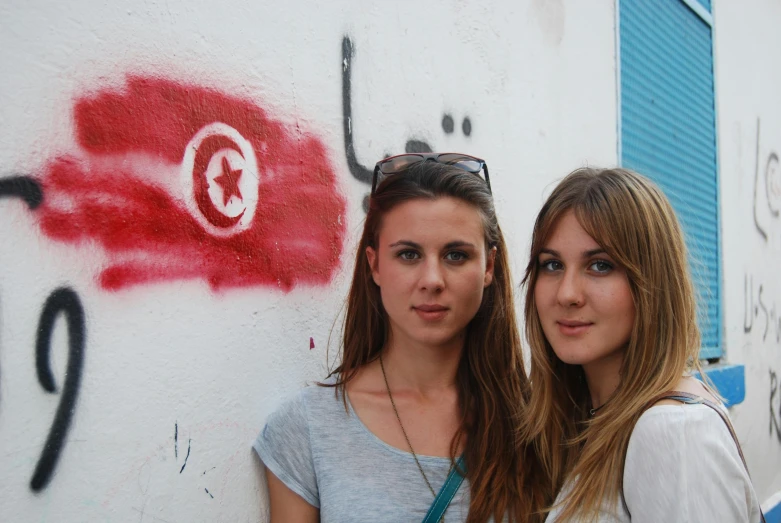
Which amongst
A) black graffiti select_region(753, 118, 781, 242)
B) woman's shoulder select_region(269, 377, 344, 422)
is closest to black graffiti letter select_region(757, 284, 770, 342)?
black graffiti select_region(753, 118, 781, 242)

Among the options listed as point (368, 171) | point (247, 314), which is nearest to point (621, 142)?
point (368, 171)

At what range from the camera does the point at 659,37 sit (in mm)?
4410

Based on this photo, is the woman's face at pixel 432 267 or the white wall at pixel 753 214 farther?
the white wall at pixel 753 214

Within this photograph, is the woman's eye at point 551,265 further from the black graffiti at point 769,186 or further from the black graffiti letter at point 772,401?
the black graffiti letter at point 772,401

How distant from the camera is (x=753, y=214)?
18.1 feet

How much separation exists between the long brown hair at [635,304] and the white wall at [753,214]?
3774 mm

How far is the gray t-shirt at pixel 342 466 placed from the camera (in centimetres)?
178

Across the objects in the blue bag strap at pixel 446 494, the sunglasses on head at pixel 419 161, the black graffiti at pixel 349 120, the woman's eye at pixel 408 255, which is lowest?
the blue bag strap at pixel 446 494

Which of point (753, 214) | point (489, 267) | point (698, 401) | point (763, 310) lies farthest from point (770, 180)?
point (698, 401)

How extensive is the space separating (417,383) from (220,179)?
823mm

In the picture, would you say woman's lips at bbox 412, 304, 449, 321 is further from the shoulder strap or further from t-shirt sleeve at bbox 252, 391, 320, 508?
the shoulder strap

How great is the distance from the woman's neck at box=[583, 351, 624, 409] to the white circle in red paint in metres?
1.01

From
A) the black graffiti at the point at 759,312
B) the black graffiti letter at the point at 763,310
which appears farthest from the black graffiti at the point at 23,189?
the black graffiti letter at the point at 763,310

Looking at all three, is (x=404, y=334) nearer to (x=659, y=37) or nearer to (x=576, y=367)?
(x=576, y=367)
